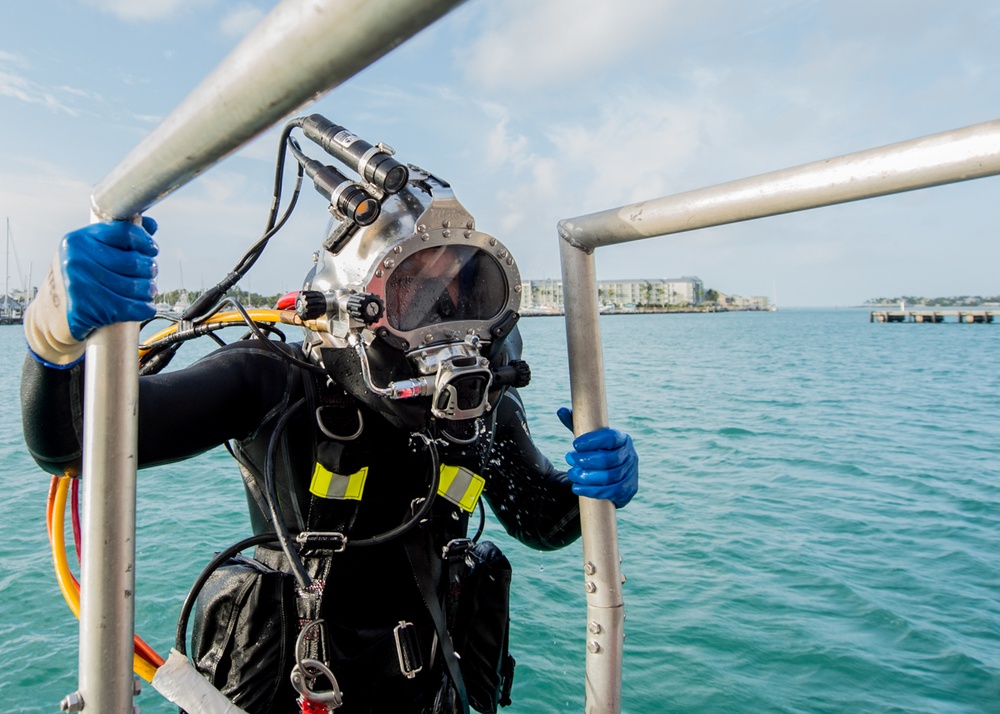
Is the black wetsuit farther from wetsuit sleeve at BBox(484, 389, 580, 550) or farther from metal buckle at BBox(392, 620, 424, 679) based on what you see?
wetsuit sleeve at BBox(484, 389, 580, 550)

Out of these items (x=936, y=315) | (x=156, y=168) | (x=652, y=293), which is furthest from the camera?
(x=652, y=293)

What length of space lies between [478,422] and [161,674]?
2.65 ft

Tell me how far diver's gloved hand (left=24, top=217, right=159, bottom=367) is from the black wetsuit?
0.52 metres

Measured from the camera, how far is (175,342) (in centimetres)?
170

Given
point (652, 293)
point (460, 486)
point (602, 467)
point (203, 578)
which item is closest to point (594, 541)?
point (602, 467)

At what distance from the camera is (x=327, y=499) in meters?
1.61

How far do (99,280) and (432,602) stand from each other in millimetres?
1047

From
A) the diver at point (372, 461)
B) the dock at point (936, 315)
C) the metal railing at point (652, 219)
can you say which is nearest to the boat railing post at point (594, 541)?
the metal railing at point (652, 219)

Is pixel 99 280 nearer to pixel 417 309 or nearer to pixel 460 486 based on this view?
pixel 417 309

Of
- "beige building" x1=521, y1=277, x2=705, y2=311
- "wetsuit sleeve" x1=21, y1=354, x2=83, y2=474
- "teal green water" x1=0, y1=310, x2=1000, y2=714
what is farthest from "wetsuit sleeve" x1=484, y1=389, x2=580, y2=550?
"beige building" x1=521, y1=277, x2=705, y2=311

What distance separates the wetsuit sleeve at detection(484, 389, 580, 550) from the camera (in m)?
2.08

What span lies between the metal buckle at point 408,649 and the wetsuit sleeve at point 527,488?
592 mm

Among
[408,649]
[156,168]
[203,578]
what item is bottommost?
[408,649]

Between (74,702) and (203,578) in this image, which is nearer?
(74,702)
